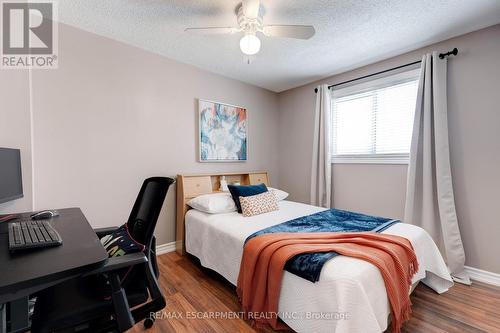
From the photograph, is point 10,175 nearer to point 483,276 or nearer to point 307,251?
point 307,251

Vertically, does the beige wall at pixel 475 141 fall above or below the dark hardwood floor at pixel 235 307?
above

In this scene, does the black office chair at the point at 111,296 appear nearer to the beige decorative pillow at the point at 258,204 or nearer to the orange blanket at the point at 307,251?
the orange blanket at the point at 307,251

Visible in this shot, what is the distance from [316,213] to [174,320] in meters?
1.67

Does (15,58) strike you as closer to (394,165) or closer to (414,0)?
(414,0)

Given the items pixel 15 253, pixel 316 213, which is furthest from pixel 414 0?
pixel 15 253

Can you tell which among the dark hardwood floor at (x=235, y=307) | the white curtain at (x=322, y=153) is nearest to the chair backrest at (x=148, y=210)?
the dark hardwood floor at (x=235, y=307)

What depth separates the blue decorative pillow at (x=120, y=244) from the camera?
1.20 m

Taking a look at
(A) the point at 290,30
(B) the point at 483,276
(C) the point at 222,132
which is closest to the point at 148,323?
(C) the point at 222,132

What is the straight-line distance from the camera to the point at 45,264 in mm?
794

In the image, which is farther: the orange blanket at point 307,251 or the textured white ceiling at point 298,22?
the textured white ceiling at point 298,22

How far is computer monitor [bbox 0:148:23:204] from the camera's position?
54.4 inches

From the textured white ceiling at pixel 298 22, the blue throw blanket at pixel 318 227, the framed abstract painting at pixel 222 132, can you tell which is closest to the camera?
the blue throw blanket at pixel 318 227

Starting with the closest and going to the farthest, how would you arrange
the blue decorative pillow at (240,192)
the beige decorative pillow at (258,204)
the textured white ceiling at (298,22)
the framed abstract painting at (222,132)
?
the textured white ceiling at (298,22)
the beige decorative pillow at (258,204)
the blue decorative pillow at (240,192)
the framed abstract painting at (222,132)

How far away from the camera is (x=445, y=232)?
2.23m
